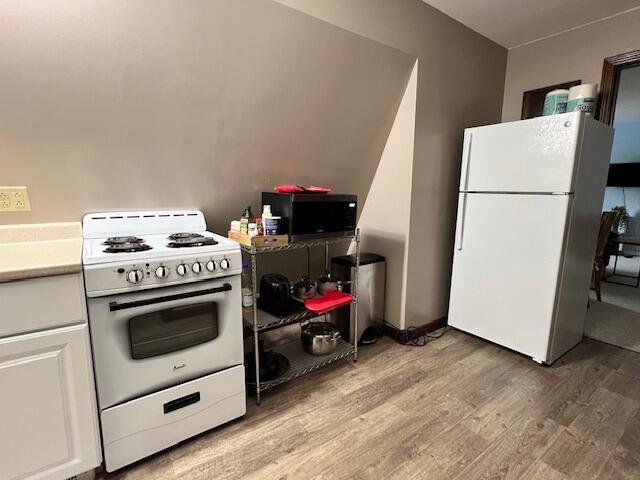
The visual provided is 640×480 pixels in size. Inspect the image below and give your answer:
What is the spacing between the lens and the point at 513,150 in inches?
88.0

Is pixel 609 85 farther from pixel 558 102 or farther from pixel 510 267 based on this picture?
pixel 510 267

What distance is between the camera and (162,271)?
138 cm

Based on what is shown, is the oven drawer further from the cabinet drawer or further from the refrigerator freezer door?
the refrigerator freezer door

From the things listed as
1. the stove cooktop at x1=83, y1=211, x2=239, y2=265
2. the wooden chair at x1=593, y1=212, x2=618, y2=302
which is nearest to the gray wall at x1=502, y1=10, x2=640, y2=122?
the wooden chair at x1=593, y1=212, x2=618, y2=302

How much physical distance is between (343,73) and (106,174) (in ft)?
4.82

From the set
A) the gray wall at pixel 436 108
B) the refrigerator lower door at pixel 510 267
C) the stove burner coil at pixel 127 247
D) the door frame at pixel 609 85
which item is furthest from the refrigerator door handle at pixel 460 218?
the stove burner coil at pixel 127 247

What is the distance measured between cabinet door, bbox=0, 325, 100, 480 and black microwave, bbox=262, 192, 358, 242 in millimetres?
1062

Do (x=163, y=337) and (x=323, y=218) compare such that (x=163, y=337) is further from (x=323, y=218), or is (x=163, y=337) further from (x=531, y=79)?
(x=531, y=79)

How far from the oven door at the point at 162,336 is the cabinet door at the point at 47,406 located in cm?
7

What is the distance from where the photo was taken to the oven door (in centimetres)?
131

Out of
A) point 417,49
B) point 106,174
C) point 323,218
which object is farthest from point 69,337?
point 417,49

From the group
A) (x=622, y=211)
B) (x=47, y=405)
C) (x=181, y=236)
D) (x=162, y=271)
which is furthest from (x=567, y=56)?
(x=622, y=211)

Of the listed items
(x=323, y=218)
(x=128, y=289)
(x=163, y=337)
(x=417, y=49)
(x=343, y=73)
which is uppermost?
(x=417, y=49)

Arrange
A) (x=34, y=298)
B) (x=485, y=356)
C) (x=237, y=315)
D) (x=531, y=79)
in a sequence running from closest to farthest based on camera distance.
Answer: (x=34, y=298), (x=237, y=315), (x=485, y=356), (x=531, y=79)
